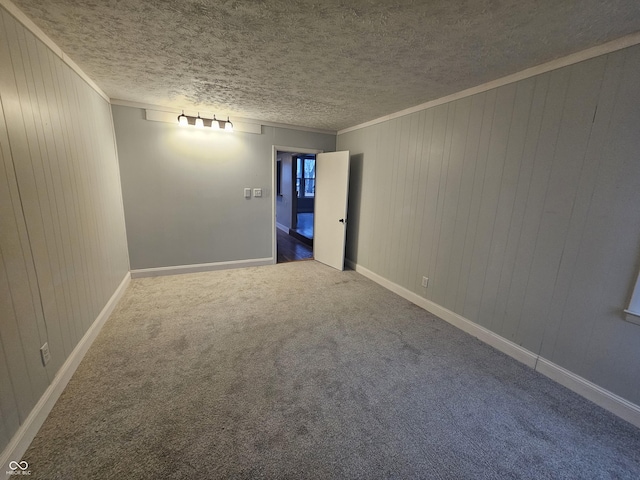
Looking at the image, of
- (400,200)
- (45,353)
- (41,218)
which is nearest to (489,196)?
(400,200)

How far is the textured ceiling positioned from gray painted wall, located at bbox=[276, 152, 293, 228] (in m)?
4.10

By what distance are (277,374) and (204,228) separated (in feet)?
9.14

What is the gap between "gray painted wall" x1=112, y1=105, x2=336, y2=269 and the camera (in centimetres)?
349

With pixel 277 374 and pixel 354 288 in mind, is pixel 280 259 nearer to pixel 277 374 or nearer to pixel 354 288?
pixel 354 288

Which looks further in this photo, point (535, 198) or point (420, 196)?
point (420, 196)

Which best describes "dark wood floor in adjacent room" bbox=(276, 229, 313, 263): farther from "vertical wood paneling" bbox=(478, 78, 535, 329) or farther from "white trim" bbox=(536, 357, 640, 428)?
"white trim" bbox=(536, 357, 640, 428)

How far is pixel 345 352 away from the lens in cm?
227

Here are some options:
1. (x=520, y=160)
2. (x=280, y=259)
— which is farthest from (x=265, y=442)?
(x=280, y=259)

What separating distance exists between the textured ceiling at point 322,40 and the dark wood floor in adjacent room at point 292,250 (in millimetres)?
2999

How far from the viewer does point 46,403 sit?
157cm

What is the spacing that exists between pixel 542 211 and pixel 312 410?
7.39 feet

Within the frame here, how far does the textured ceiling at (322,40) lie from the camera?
56.3 inches

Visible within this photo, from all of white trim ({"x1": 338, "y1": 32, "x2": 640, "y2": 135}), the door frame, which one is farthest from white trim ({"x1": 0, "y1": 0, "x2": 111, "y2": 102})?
white trim ({"x1": 338, "y1": 32, "x2": 640, "y2": 135})

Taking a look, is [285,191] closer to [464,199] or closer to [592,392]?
[464,199]
